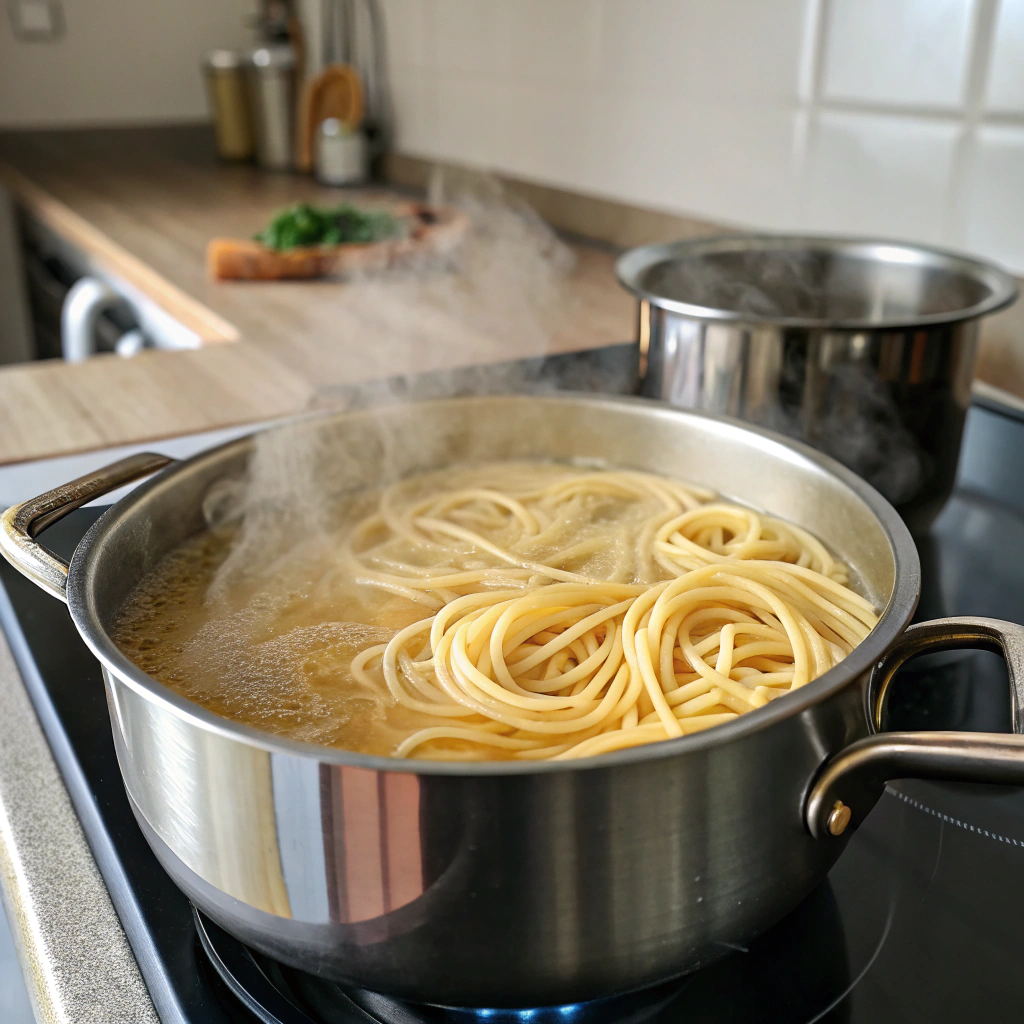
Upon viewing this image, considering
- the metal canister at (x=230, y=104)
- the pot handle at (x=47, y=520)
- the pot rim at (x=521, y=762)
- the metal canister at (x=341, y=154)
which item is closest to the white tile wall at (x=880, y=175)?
the pot rim at (x=521, y=762)

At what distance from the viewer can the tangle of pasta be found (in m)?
0.60

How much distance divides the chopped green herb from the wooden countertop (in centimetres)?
12

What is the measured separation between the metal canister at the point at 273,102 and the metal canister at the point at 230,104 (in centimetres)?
6

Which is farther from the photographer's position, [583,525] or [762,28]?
[762,28]

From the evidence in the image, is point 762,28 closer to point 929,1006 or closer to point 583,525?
point 583,525

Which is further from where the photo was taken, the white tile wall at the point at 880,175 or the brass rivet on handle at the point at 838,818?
Answer: the white tile wall at the point at 880,175

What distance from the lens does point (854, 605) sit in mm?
710

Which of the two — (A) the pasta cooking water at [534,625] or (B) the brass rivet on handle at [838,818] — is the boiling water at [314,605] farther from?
(B) the brass rivet on handle at [838,818]

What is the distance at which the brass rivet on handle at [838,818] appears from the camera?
484 millimetres

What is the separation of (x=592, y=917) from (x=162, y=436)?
87 cm

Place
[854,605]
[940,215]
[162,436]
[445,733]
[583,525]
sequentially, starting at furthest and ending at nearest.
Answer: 1. [940,215]
2. [162,436]
3. [583,525]
4. [854,605]
5. [445,733]

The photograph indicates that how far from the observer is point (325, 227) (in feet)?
6.53

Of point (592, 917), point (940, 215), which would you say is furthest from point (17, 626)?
point (940, 215)

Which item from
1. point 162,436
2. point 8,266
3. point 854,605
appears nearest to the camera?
point 854,605
